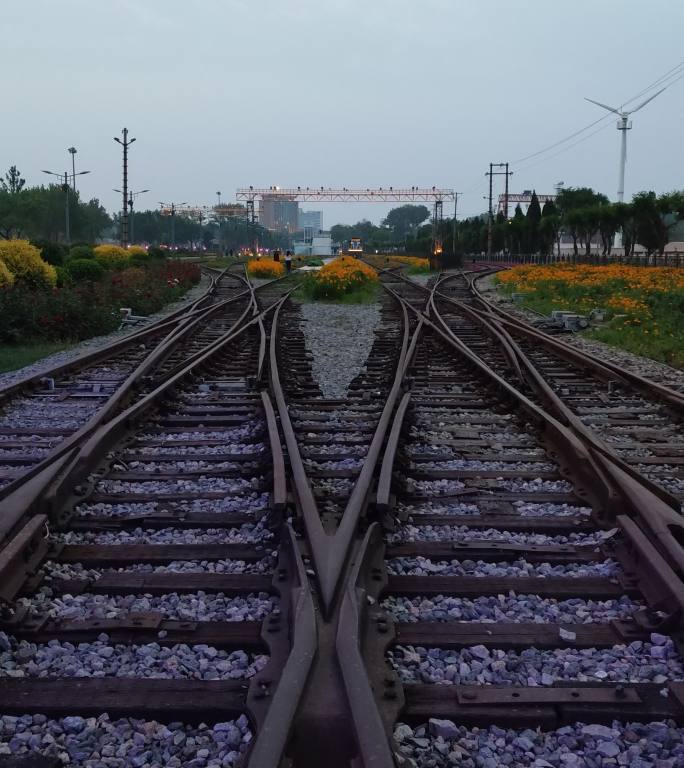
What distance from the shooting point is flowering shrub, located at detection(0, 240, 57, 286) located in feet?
52.9

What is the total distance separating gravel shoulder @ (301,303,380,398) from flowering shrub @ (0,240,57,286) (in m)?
5.49

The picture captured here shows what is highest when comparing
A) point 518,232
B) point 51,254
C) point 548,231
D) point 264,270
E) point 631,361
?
point 518,232

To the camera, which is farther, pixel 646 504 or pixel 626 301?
pixel 626 301

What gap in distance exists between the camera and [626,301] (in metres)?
17.1

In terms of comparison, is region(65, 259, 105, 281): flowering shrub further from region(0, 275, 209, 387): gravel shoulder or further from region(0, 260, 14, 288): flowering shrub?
region(0, 260, 14, 288): flowering shrub

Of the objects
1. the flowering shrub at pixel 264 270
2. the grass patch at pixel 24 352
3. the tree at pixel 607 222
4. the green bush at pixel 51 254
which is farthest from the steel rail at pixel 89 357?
the tree at pixel 607 222

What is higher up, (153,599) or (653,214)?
(653,214)

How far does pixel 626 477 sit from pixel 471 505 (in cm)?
89

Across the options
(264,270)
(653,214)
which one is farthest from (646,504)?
(653,214)

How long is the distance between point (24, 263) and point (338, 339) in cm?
727

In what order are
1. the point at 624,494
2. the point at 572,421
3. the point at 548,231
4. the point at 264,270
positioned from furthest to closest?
the point at 548,231, the point at 264,270, the point at 572,421, the point at 624,494

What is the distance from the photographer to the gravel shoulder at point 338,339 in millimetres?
9369

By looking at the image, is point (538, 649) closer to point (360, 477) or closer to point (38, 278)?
point (360, 477)

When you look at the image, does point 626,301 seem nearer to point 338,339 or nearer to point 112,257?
point 338,339
